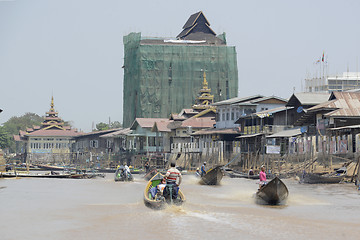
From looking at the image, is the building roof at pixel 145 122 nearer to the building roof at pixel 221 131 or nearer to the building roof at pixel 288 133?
the building roof at pixel 221 131

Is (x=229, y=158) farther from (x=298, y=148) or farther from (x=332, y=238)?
(x=332, y=238)

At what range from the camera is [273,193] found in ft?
89.1

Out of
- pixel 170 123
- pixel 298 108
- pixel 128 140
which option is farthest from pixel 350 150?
pixel 128 140

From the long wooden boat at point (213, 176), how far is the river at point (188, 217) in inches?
295

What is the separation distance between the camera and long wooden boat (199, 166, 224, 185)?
4341 centimetres

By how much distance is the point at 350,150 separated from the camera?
42.9 m

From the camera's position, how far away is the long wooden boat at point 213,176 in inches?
1709

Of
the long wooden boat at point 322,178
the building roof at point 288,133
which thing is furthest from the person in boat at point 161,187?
the building roof at point 288,133

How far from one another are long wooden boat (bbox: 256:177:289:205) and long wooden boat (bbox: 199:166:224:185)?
15137 millimetres

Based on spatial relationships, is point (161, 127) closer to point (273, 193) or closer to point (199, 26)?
point (199, 26)

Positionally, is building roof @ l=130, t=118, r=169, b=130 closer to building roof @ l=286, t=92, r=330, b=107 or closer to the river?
building roof @ l=286, t=92, r=330, b=107

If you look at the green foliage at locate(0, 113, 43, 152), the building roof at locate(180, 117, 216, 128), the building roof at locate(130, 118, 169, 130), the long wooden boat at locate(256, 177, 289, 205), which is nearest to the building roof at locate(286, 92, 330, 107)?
the building roof at locate(180, 117, 216, 128)

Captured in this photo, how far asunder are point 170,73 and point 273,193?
71.2 meters

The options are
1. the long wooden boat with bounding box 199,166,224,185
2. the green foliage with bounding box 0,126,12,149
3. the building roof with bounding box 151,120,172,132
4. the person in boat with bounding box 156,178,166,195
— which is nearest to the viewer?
the person in boat with bounding box 156,178,166,195
